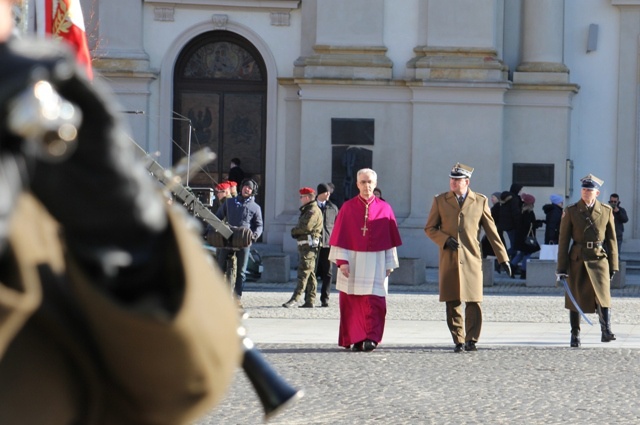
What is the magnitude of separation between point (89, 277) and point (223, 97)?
25483 mm

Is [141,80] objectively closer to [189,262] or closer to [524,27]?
[524,27]

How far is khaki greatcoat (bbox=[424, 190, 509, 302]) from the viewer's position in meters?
13.8

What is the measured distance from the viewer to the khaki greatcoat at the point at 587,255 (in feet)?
47.2

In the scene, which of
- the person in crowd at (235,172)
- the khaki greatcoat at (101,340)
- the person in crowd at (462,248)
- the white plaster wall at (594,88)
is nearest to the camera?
the khaki greatcoat at (101,340)

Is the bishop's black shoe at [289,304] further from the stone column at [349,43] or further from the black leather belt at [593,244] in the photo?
the stone column at [349,43]

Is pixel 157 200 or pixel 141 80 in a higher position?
pixel 141 80

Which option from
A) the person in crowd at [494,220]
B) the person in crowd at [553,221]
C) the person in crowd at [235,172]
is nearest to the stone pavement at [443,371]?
the person in crowd at [494,220]

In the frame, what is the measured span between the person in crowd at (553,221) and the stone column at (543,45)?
2.90 m

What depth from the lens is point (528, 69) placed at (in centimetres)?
2673

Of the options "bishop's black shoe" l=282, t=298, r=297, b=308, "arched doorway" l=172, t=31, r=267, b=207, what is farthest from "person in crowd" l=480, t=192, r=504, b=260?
"bishop's black shoe" l=282, t=298, r=297, b=308

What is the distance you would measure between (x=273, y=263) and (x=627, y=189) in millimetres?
8286

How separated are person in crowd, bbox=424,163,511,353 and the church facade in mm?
11417

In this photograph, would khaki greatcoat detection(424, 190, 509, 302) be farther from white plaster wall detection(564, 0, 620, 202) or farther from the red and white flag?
white plaster wall detection(564, 0, 620, 202)

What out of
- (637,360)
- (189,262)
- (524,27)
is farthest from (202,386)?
(524,27)
